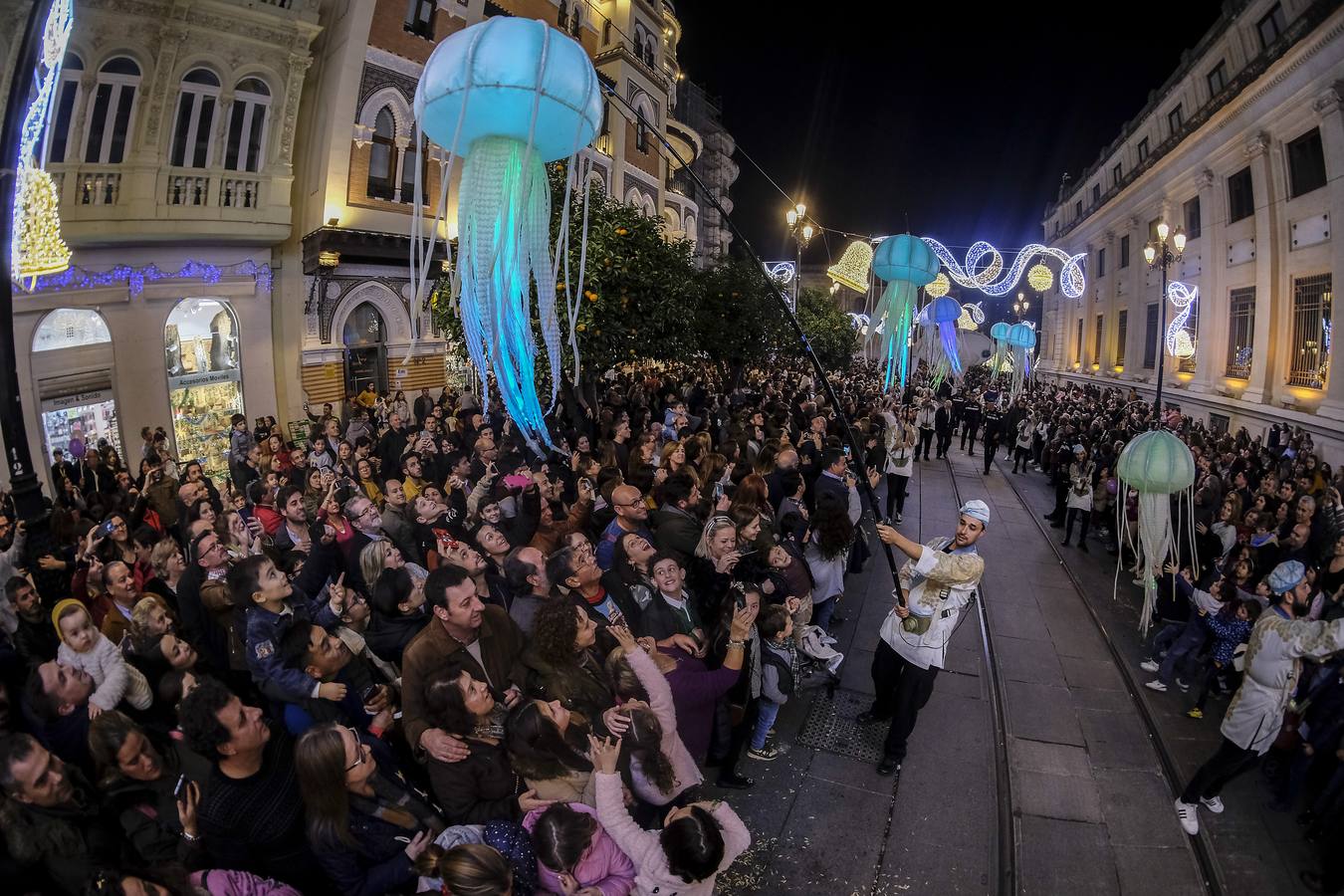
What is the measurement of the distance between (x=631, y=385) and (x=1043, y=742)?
15.5 meters

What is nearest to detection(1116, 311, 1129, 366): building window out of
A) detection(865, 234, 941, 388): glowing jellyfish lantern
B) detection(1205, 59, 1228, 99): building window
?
detection(1205, 59, 1228, 99): building window

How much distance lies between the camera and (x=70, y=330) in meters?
12.5

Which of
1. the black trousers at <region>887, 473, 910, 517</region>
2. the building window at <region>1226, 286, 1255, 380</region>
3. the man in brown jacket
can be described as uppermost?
the building window at <region>1226, 286, 1255, 380</region>

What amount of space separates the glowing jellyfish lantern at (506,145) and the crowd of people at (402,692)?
5.09ft

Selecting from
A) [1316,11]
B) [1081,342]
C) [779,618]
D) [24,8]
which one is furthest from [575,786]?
[1081,342]

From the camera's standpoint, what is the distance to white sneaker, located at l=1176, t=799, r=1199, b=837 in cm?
437

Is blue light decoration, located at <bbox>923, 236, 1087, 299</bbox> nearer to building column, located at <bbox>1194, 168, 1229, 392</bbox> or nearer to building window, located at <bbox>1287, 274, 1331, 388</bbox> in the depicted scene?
building column, located at <bbox>1194, 168, 1229, 392</bbox>

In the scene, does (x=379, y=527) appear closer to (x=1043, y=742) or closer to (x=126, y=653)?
(x=126, y=653)

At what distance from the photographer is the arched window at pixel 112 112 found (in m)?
12.8

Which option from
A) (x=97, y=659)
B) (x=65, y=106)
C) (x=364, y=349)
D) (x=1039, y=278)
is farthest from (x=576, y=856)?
(x=1039, y=278)

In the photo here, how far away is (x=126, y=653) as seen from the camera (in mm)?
3838

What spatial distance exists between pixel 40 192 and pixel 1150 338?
A: 35.2m

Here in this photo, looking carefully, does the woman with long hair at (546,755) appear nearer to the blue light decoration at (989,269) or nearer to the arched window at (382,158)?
the blue light decoration at (989,269)

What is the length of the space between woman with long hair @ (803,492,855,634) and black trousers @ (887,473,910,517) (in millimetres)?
5288
